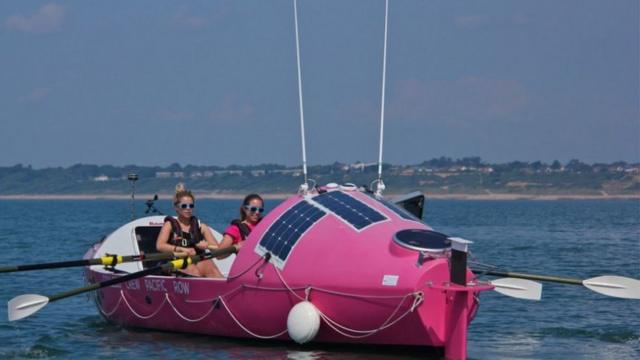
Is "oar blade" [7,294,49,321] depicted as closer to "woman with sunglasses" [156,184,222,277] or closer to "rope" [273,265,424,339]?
"woman with sunglasses" [156,184,222,277]

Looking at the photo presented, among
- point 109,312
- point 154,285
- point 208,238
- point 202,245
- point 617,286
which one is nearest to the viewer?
point 617,286

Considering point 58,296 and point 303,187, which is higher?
point 303,187

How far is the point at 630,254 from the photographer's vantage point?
40.2m

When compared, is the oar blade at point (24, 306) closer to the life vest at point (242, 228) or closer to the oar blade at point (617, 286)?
the life vest at point (242, 228)

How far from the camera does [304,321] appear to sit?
16203mm


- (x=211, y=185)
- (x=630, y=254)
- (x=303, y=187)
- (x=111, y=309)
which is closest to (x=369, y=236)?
(x=303, y=187)

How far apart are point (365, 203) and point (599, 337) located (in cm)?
502

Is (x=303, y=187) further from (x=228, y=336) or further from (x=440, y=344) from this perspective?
(x=440, y=344)

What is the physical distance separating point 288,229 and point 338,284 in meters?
1.51

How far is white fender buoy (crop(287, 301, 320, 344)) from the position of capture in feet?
53.2

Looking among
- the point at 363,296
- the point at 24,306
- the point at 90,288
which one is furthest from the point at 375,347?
the point at 24,306

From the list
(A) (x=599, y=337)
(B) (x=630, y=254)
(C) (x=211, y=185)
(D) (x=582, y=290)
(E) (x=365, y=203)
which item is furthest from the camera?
(C) (x=211, y=185)

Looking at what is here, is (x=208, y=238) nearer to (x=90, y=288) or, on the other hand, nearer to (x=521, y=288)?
(x=90, y=288)

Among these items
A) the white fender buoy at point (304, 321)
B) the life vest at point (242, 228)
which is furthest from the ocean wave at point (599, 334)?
Answer: the white fender buoy at point (304, 321)
